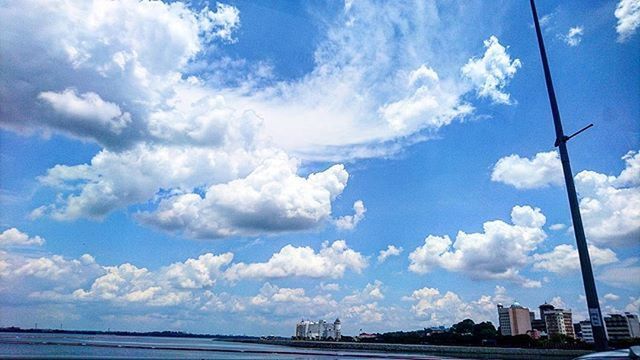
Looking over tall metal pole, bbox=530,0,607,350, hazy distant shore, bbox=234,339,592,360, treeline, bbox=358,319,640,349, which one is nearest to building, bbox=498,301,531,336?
treeline, bbox=358,319,640,349

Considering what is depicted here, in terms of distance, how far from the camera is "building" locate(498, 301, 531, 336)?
592 feet

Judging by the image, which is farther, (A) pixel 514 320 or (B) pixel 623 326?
(A) pixel 514 320

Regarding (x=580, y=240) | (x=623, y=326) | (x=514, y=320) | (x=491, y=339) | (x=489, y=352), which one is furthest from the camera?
(x=514, y=320)

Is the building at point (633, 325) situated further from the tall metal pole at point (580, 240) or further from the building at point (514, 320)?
the tall metal pole at point (580, 240)

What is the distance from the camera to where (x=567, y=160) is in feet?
38.7

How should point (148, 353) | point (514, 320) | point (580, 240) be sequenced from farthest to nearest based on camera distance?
point (514, 320)
point (148, 353)
point (580, 240)

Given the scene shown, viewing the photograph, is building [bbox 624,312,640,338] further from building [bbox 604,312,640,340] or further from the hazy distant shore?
the hazy distant shore

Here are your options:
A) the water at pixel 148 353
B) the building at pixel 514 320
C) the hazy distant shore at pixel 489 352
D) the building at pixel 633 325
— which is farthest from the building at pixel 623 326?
the water at pixel 148 353

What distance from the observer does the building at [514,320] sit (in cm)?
18050

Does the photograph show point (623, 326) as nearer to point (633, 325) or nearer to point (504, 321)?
point (633, 325)

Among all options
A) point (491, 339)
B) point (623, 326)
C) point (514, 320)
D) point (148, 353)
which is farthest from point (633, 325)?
point (148, 353)

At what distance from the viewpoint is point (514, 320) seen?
18150cm

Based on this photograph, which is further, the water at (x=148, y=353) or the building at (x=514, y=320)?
the building at (x=514, y=320)

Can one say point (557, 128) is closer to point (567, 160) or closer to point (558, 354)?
point (567, 160)
